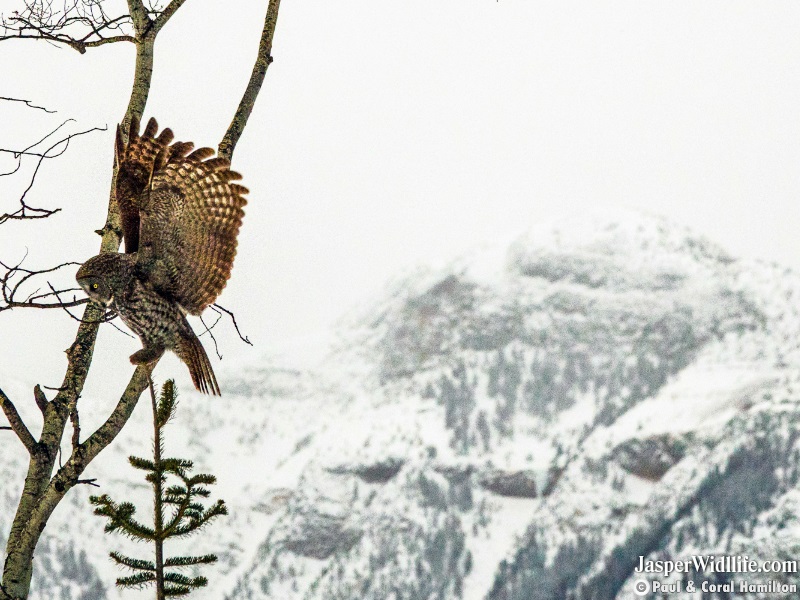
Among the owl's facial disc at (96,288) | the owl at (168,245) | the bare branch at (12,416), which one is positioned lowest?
the bare branch at (12,416)

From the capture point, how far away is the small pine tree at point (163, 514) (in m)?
7.32

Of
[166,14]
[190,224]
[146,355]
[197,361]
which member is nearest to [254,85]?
[166,14]

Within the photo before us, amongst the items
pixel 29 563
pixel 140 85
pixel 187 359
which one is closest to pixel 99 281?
pixel 187 359

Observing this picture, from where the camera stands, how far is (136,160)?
363 inches

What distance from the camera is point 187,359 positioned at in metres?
8.46

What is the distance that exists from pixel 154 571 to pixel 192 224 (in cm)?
273

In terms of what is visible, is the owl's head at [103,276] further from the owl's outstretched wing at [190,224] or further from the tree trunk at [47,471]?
the owl's outstretched wing at [190,224]

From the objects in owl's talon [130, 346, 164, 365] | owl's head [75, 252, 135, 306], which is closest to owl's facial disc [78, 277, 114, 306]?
owl's head [75, 252, 135, 306]

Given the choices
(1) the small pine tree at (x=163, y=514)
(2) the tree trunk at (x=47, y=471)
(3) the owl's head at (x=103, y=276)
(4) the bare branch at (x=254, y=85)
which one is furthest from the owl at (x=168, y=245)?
(1) the small pine tree at (x=163, y=514)

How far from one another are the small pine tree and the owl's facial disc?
84cm

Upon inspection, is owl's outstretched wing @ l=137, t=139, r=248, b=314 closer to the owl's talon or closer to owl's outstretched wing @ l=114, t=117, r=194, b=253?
owl's outstretched wing @ l=114, t=117, r=194, b=253

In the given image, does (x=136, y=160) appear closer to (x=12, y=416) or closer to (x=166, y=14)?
(x=166, y=14)

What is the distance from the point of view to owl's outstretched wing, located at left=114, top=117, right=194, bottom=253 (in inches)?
341

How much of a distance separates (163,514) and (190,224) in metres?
2.42
